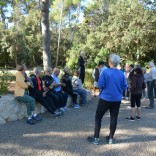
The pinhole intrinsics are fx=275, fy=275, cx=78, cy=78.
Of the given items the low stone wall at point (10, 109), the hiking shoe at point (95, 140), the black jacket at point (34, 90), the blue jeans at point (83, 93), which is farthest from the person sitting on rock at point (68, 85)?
the hiking shoe at point (95, 140)

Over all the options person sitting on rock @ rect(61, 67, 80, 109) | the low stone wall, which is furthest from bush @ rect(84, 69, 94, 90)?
the low stone wall

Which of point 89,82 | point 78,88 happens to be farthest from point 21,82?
point 89,82

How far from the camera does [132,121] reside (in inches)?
291

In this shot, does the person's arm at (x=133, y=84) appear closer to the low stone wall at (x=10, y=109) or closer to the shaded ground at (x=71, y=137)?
the shaded ground at (x=71, y=137)

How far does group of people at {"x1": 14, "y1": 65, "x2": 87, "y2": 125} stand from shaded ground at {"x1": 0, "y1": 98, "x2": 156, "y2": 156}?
321mm

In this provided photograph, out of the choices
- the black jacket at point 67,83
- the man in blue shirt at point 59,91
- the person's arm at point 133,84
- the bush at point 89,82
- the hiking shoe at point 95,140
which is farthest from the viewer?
the bush at point 89,82

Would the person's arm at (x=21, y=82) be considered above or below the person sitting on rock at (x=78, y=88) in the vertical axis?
above

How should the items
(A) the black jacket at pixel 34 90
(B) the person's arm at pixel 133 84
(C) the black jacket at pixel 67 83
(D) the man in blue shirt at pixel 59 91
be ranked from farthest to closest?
(C) the black jacket at pixel 67 83
(D) the man in blue shirt at pixel 59 91
(A) the black jacket at pixel 34 90
(B) the person's arm at pixel 133 84

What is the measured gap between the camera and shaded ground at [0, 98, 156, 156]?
4.99 m

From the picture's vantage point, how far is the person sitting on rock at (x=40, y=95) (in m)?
7.38

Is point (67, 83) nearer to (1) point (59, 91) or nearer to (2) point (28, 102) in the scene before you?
(1) point (59, 91)

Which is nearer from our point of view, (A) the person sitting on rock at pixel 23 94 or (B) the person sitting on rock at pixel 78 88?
(A) the person sitting on rock at pixel 23 94

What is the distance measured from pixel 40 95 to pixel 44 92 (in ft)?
1.31

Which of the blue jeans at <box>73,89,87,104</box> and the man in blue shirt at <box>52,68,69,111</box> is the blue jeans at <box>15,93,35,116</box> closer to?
the man in blue shirt at <box>52,68,69,111</box>
